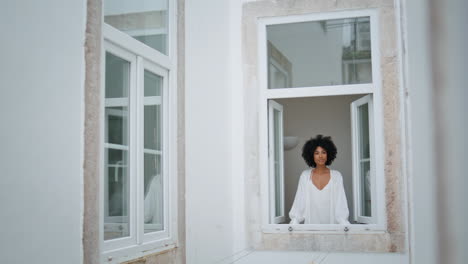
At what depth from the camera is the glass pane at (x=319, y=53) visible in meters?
5.26

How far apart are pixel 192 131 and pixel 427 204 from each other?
189 inches

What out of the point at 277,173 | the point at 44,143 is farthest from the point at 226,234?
the point at 44,143

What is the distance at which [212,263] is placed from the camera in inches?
199

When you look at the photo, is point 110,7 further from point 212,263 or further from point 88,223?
point 212,263

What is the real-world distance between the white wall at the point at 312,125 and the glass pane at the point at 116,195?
5.63m

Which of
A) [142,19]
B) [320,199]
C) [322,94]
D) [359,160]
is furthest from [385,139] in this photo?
[142,19]

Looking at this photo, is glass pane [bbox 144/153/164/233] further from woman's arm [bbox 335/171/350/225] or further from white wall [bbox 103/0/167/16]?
woman's arm [bbox 335/171/350/225]

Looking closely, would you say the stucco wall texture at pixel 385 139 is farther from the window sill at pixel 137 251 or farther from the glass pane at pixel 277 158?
the window sill at pixel 137 251

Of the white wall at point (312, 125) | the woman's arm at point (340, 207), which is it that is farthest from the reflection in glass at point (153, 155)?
the white wall at point (312, 125)

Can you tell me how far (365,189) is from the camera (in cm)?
535

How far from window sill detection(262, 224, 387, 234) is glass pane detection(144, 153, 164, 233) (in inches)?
47.0

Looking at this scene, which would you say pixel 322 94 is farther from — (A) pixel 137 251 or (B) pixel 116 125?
(A) pixel 137 251

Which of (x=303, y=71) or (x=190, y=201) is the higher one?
(x=303, y=71)

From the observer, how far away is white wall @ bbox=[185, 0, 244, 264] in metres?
4.99
